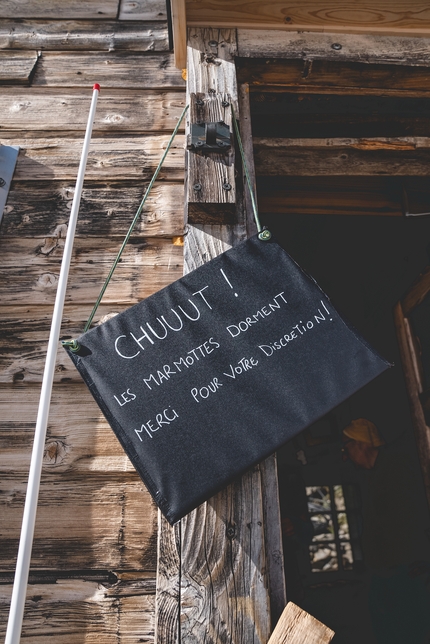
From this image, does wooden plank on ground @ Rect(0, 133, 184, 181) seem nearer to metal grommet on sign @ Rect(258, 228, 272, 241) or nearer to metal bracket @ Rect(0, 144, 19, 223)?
metal bracket @ Rect(0, 144, 19, 223)

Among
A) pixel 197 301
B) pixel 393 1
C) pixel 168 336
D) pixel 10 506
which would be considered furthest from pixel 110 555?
pixel 393 1

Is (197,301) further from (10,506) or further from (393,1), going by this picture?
(393,1)

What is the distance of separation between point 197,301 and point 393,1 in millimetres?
2040

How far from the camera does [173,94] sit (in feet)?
9.77

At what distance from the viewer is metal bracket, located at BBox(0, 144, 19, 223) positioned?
2.56 metres

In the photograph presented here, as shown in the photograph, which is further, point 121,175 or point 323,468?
point 323,468

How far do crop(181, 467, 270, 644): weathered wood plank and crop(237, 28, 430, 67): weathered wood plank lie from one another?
2194mm

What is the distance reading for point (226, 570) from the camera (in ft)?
5.21

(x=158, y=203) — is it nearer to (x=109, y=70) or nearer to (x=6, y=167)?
(x=6, y=167)

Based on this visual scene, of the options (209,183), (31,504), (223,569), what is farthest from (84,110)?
(223,569)

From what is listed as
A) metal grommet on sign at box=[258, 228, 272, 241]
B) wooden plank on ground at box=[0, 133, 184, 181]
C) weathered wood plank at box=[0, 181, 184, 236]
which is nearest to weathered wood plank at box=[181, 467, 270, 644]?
metal grommet on sign at box=[258, 228, 272, 241]

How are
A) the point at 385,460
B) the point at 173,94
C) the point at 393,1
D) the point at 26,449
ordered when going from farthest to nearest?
1. the point at 385,460
2. the point at 173,94
3. the point at 393,1
4. the point at 26,449

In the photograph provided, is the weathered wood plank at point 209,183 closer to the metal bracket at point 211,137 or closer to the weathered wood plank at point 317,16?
the metal bracket at point 211,137

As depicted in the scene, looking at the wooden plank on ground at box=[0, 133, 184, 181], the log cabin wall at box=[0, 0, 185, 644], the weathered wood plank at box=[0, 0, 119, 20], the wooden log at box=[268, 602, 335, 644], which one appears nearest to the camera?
the wooden log at box=[268, 602, 335, 644]
